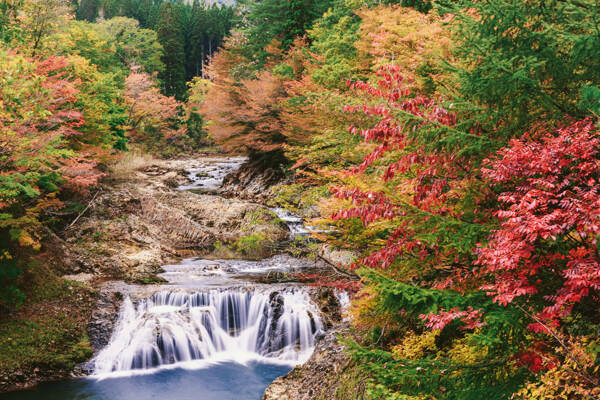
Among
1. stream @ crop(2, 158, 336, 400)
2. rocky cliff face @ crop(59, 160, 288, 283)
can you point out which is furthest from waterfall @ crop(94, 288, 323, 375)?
rocky cliff face @ crop(59, 160, 288, 283)

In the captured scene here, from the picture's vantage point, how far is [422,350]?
6.41m

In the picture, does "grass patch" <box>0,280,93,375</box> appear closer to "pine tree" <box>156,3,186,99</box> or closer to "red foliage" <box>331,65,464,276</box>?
"red foliage" <box>331,65,464,276</box>

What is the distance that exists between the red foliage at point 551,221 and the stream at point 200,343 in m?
7.58

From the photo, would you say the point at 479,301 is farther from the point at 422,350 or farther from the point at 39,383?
the point at 39,383

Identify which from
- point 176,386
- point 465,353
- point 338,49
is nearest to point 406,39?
point 338,49

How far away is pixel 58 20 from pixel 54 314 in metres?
12.6

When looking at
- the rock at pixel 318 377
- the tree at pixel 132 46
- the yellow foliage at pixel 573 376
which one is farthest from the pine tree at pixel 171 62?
the yellow foliage at pixel 573 376

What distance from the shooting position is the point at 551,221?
402 centimetres

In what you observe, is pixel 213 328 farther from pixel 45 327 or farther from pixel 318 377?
pixel 318 377

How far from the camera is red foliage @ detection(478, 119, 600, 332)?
12.2ft

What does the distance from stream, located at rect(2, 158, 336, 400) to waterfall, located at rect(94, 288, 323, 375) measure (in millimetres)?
24

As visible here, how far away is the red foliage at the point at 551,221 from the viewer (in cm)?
373

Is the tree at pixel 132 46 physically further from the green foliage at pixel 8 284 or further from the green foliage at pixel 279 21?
the green foliage at pixel 8 284

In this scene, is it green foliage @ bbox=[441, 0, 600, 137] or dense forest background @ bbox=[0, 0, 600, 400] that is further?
green foliage @ bbox=[441, 0, 600, 137]
